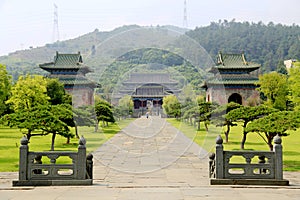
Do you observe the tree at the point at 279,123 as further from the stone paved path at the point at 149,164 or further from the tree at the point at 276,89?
the tree at the point at 276,89

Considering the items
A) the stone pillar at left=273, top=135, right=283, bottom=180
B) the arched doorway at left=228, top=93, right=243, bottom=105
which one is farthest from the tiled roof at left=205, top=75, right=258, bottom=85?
the stone pillar at left=273, top=135, right=283, bottom=180

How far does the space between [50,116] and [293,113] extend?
8689 mm

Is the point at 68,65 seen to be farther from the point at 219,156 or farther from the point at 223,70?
the point at 219,156

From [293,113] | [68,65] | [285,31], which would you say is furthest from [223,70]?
[285,31]

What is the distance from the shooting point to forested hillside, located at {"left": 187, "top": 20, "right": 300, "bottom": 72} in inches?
4589

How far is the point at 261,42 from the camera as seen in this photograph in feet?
438

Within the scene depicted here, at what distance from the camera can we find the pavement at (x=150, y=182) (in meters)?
8.12

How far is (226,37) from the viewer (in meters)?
131

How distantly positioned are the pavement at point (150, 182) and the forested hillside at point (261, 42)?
297ft

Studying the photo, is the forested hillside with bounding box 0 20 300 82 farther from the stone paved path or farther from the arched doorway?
the stone paved path

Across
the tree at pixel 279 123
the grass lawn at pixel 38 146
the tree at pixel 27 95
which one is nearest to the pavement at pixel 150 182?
the grass lawn at pixel 38 146

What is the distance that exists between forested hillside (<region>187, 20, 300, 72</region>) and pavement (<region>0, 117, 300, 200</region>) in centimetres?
9063

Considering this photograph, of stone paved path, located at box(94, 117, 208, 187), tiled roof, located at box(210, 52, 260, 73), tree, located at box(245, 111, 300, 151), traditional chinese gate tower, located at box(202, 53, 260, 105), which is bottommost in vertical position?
stone paved path, located at box(94, 117, 208, 187)

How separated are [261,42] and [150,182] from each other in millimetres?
131302
